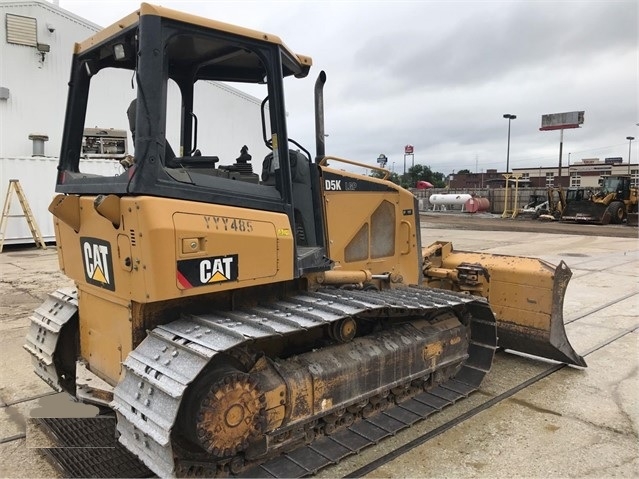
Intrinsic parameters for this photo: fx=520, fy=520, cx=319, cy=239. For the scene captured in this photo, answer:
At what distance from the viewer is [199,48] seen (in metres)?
3.78

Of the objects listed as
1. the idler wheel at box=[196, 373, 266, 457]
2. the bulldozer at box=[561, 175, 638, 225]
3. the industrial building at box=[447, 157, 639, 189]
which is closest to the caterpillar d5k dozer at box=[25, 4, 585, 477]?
the idler wheel at box=[196, 373, 266, 457]

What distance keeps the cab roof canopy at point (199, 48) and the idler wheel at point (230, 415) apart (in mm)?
2075

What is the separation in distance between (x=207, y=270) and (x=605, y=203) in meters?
30.1

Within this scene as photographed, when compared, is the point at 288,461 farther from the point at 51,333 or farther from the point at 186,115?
the point at 186,115

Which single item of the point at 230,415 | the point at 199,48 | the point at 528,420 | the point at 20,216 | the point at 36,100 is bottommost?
the point at 528,420

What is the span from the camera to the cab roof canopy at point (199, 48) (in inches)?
126

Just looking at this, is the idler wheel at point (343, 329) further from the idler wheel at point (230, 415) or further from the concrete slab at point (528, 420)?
the idler wheel at point (230, 415)

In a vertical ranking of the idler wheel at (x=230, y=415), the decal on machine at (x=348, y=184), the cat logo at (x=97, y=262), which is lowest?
the idler wheel at (x=230, y=415)

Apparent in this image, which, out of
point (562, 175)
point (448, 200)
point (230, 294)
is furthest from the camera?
point (562, 175)

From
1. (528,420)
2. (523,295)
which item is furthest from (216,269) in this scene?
(523,295)

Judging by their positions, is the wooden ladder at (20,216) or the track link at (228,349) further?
the wooden ladder at (20,216)

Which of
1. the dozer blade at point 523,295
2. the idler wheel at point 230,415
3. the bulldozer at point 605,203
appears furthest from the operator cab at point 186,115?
the bulldozer at point 605,203

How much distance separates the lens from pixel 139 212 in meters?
2.94

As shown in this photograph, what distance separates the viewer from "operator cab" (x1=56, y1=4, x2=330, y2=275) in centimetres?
307
